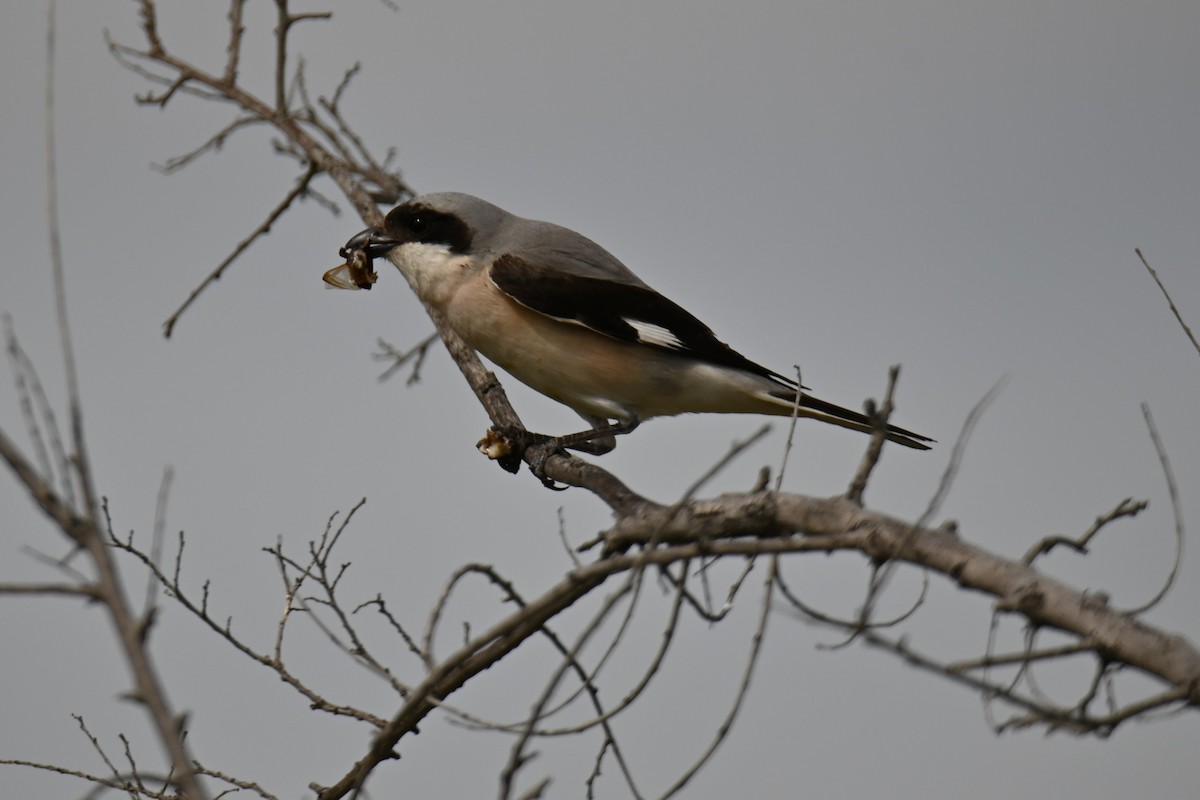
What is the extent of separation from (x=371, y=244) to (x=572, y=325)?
118cm

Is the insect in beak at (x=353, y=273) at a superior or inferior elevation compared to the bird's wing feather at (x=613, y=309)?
superior

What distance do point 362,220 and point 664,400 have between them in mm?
2114

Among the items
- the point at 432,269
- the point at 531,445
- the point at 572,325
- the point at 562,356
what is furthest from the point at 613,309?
the point at 432,269

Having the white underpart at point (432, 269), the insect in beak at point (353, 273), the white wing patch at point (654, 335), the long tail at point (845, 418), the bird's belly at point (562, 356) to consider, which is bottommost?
the long tail at point (845, 418)

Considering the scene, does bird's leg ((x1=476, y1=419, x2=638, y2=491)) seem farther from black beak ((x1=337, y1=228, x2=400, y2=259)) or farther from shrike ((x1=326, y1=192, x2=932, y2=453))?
black beak ((x1=337, y1=228, x2=400, y2=259))

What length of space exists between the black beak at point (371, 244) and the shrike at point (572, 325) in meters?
0.01

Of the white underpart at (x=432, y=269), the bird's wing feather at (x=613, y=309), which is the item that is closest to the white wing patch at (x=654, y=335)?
the bird's wing feather at (x=613, y=309)

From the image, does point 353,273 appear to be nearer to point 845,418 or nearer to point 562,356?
point 562,356

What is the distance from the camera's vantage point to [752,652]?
8.57 feet

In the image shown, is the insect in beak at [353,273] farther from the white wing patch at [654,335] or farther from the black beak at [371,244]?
the white wing patch at [654,335]

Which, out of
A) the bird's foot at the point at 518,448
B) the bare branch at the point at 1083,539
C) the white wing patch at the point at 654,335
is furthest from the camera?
the white wing patch at the point at 654,335

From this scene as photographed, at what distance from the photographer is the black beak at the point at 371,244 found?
612 centimetres

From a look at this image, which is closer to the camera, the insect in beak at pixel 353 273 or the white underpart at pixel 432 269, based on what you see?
the white underpart at pixel 432 269

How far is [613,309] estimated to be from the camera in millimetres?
5773
